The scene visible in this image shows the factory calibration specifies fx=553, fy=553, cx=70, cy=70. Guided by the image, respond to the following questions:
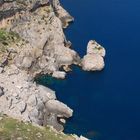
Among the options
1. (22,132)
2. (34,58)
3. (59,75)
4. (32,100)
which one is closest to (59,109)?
(32,100)

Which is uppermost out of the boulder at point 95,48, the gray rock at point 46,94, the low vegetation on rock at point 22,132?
the boulder at point 95,48

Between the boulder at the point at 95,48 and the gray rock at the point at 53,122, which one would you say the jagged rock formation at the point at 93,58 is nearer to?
the boulder at the point at 95,48

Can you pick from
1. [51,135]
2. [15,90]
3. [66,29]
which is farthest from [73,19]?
[51,135]

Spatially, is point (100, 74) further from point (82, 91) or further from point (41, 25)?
point (41, 25)

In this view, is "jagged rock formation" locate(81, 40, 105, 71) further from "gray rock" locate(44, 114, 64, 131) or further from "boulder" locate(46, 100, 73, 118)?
"gray rock" locate(44, 114, 64, 131)


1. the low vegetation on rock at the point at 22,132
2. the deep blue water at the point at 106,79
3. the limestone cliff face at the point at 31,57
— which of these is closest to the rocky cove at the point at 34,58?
the limestone cliff face at the point at 31,57

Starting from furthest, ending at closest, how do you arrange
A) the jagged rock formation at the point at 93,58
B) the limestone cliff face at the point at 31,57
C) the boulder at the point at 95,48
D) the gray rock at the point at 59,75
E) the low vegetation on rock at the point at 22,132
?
the boulder at the point at 95,48 → the jagged rock formation at the point at 93,58 → the gray rock at the point at 59,75 → the limestone cliff face at the point at 31,57 → the low vegetation on rock at the point at 22,132

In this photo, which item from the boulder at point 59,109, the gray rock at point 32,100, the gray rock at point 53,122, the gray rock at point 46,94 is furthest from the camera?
the gray rock at point 46,94
